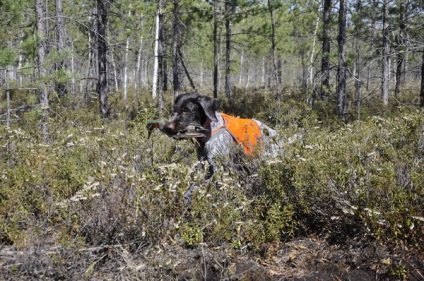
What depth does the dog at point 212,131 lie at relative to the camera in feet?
12.5

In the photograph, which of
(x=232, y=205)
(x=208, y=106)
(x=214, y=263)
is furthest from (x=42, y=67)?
(x=214, y=263)

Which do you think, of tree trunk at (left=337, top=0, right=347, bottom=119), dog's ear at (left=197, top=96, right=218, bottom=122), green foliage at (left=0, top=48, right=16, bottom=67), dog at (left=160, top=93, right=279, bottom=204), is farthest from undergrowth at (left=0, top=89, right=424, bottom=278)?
tree trunk at (left=337, top=0, right=347, bottom=119)

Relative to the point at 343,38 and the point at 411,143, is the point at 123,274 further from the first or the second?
the point at 343,38

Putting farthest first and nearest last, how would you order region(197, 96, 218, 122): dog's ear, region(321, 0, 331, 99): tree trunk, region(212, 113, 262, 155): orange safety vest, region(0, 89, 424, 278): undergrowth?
region(321, 0, 331, 99): tree trunk
region(212, 113, 262, 155): orange safety vest
region(197, 96, 218, 122): dog's ear
region(0, 89, 424, 278): undergrowth

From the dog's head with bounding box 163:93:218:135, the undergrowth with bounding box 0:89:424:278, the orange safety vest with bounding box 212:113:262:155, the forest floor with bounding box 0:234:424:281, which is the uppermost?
the dog's head with bounding box 163:93:218:135

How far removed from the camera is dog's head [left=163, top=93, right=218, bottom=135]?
151 inches

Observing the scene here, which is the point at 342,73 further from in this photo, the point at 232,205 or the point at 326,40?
the point at 232,205

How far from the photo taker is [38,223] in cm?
309

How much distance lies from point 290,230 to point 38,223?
7.18 feet

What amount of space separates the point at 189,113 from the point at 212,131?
31 cm

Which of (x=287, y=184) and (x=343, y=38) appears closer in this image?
(x=287, y=184)

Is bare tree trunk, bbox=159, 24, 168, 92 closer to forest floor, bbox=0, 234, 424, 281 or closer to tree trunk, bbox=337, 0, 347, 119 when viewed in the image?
tree trunk, bbox=337, 0, 347, 119

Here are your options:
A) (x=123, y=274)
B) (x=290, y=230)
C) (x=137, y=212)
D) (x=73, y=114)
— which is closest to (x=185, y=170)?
(x=137, y=212)

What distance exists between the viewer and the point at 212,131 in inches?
154
